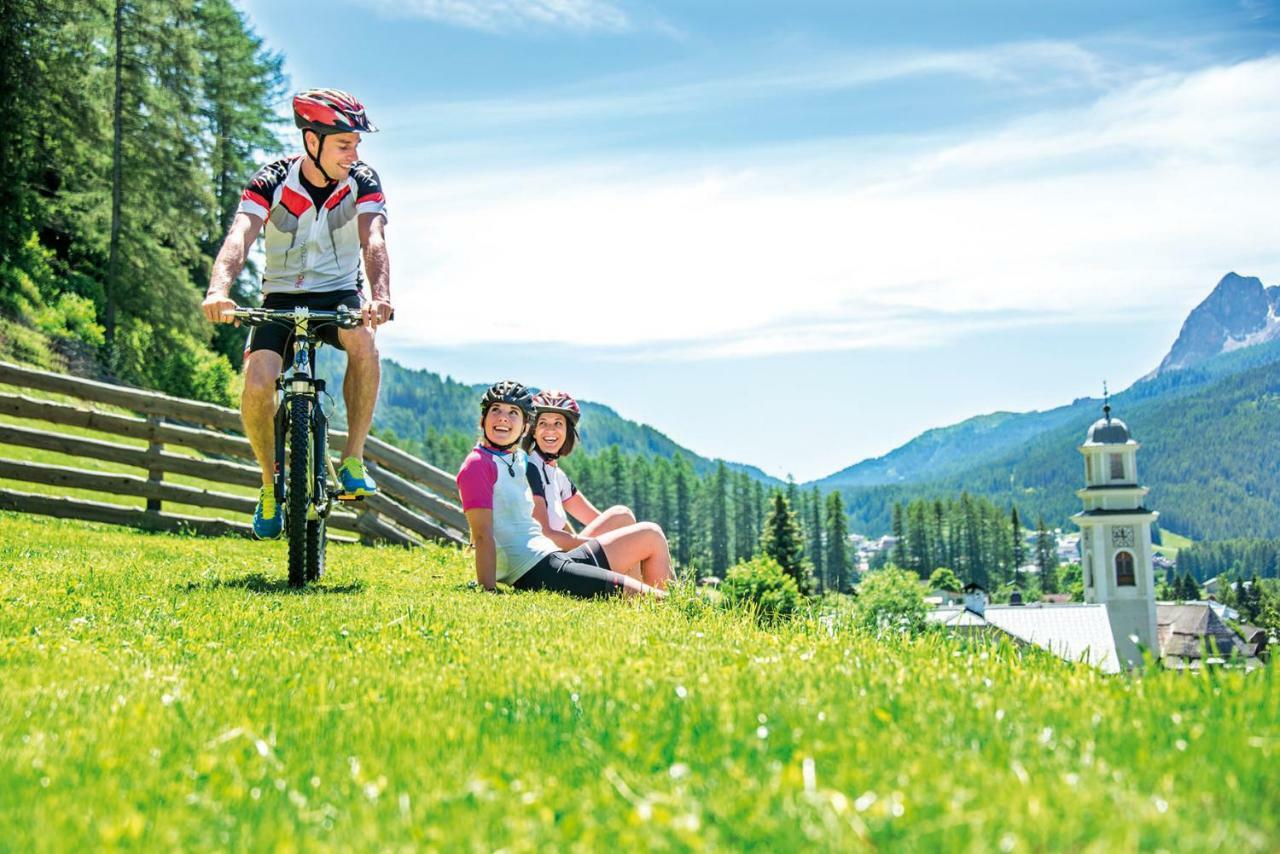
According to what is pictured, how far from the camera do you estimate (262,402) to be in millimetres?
7824

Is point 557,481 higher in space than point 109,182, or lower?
lower

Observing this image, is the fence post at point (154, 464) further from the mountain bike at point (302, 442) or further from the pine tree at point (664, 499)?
the pine tree at point (664, 499)

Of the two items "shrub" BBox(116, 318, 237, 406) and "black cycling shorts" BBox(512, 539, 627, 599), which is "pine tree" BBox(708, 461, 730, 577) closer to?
"shrub" BBox(116, 318, 237, 406)

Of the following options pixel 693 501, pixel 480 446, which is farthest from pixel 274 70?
pixel 693 501

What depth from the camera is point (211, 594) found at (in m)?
7.14

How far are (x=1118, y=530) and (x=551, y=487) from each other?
95.1m

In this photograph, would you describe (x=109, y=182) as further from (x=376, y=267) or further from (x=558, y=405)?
(x=376, y=267)

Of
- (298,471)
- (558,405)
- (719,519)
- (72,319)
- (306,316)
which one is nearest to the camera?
(306,316)

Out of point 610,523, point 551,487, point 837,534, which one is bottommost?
point 837,534

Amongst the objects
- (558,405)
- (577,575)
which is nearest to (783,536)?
(558,405)

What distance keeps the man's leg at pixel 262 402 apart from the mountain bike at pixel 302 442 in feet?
0.26

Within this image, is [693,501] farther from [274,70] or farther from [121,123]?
[121,123]

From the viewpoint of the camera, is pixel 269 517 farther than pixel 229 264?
Yes

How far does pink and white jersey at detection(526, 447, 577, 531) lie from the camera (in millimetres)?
9062
